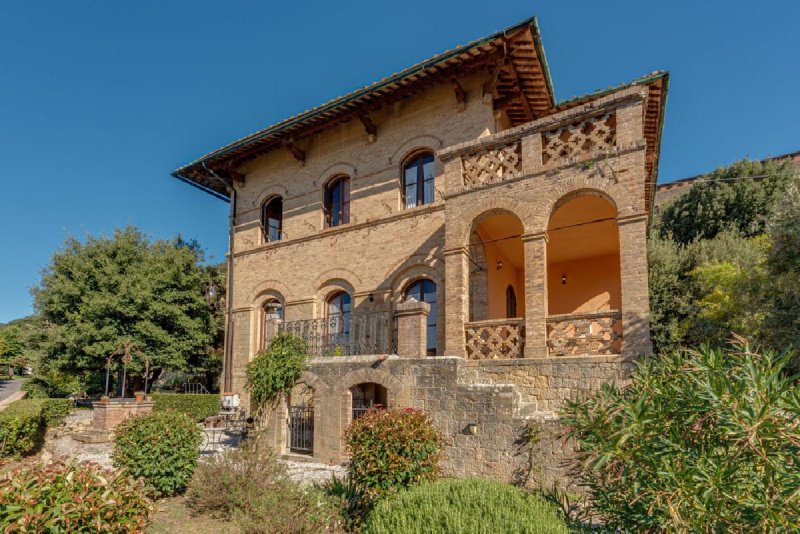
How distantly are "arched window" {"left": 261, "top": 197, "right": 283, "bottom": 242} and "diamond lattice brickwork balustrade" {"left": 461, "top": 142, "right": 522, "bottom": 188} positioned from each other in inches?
339

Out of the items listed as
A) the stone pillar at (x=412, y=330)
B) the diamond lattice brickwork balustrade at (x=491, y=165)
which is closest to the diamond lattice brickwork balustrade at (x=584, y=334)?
the stone pillar at (x=412, y=330)

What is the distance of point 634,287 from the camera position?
8.02 metres

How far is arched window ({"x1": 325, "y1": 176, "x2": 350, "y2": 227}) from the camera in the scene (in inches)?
595

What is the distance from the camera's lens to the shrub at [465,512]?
3.75 metres

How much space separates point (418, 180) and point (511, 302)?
14.2 ft

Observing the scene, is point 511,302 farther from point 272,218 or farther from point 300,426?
point 272,218

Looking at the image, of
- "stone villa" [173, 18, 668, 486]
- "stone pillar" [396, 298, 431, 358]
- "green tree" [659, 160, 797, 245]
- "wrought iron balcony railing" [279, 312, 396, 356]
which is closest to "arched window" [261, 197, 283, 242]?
"stone villa" [173, 18, 668, 486]

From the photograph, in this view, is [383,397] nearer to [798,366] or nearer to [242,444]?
[242,444]

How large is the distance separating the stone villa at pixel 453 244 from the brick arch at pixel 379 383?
28mm

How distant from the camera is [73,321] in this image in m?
19.4

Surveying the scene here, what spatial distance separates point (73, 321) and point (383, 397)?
1487 centimetres

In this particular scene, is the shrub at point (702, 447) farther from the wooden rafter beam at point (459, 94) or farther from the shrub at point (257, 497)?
the wooden rafter beam at point (459, 94)

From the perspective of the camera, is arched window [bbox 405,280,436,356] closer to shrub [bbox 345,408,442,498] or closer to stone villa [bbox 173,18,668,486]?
stone villa [bbox 173,18,668,486]

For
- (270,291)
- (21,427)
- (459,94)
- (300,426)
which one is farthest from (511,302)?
(21,427)
